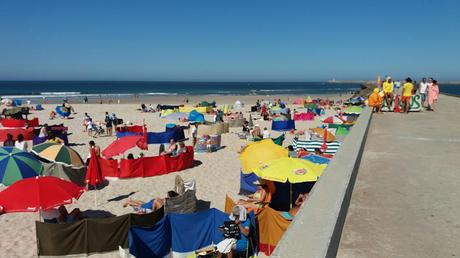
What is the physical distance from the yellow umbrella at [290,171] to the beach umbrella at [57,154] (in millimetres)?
7225

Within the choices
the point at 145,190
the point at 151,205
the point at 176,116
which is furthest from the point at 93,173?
the point at 176,116

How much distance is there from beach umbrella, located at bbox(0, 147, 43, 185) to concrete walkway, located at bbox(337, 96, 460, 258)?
8.61 metres

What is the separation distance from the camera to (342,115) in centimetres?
2489

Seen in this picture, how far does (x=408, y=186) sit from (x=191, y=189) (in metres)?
6.93

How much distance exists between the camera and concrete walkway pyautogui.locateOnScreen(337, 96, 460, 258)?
336cm

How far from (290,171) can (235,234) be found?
2309 millimetres

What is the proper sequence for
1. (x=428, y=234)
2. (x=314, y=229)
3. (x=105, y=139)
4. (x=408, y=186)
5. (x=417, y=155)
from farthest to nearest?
1. (x=105, y=139)
2. (x=417, y=155)
3. (x=408, y=186)
4. (x=428, y=234)
5. (x=314, y=229)

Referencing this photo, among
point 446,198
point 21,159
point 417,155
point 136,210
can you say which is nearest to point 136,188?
point 136,210

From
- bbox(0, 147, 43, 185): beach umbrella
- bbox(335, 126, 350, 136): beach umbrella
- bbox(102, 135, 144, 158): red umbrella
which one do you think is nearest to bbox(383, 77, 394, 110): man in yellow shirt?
bbox(335, 126, 350, 136): beach umbrella

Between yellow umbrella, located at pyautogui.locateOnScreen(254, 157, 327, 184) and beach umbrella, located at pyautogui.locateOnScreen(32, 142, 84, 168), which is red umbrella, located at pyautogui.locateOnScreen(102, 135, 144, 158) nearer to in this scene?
beach umbrella, located at pyautogui.locateOnScreen(32, 142, 84, 168)

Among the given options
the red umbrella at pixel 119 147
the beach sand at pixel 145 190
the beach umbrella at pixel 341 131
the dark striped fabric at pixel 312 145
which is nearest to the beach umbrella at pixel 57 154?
the red umbrella at pixel 119 147

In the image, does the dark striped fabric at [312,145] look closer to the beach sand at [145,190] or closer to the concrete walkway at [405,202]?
the beach sand at [145,190]

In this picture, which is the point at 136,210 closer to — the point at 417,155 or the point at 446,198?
the point at 417,155

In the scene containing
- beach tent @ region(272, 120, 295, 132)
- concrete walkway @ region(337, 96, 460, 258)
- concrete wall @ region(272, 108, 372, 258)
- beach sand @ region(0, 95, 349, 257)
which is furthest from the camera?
beach tent @ region(272, 120, 295, 132)
